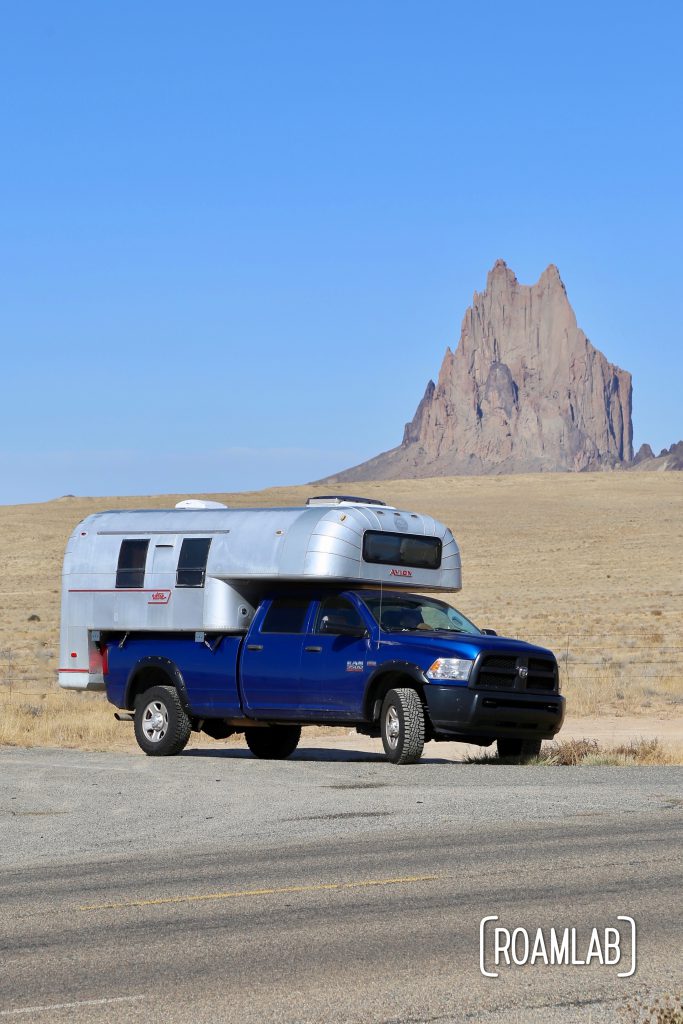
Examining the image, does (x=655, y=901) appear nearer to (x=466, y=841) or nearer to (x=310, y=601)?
(x=466, y=841)

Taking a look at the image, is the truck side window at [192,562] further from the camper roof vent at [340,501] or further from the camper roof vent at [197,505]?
the camper roof vent at [340,501]

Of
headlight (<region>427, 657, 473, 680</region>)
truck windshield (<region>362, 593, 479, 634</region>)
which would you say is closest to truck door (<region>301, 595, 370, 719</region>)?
truck windshield (<region>362, 593, 479, 634</region>)

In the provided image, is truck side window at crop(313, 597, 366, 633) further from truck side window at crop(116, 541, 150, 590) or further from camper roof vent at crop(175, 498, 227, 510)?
truck side window at crop(116, 541, 150, 590)

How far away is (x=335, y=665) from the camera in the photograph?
1642cm

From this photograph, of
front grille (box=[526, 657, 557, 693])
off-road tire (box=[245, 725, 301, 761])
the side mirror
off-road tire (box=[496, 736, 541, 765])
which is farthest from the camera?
off-road tire (box=[245, 725, 301, 761])

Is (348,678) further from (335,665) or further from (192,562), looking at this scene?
(192,562)

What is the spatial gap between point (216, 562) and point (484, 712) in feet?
12.6

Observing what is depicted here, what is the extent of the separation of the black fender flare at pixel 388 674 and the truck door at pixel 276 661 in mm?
804

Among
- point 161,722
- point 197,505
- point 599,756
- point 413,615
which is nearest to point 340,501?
point 413,615

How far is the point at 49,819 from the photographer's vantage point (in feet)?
41.0

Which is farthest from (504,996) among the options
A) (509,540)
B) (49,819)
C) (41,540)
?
(41,540)

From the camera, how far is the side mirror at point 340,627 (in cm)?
1642

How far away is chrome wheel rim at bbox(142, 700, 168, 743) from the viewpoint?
58.4 feet

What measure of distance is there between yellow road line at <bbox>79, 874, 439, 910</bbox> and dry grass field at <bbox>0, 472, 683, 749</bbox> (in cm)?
1196
